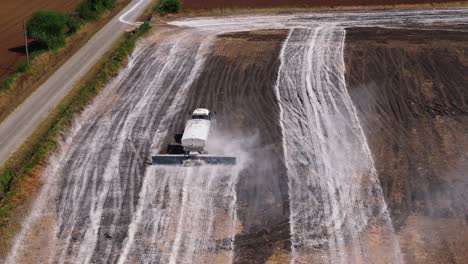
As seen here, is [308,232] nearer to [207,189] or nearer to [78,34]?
[207,189]

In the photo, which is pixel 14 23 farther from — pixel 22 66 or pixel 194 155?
pixel 194 155

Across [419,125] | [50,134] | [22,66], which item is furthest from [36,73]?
[419,125]

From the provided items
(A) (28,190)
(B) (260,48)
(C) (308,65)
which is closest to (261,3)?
(B) (260,48)

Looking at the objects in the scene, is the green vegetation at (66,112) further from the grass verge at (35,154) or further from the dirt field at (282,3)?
the dirt field at (282,3)

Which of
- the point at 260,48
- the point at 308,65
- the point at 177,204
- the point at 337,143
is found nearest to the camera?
the point at 177,204

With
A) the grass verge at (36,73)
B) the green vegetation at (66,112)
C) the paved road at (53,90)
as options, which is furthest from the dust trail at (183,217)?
the grass verge at (36,73)

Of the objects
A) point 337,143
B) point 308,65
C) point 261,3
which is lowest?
point 337,143

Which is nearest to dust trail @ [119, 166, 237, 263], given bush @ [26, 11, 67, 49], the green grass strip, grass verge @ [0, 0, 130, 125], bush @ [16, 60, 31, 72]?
the green grass strip
